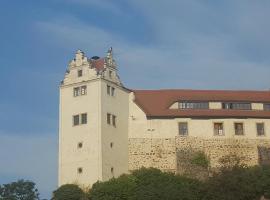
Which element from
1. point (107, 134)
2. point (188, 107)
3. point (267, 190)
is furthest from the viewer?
point (188, 107)

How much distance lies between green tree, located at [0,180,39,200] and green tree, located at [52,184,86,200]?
3024 cm

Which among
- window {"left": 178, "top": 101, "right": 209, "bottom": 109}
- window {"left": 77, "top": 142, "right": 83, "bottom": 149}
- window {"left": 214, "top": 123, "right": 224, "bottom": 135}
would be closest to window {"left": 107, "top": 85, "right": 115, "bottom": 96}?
window {"left": 77, "top": 142, "right": 83, "bottom": 149}

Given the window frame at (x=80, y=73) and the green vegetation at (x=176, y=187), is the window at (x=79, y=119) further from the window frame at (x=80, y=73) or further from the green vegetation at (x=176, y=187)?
the green vegetation at (x=176, y=187)

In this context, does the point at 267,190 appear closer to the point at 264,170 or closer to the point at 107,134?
the point at 264,170

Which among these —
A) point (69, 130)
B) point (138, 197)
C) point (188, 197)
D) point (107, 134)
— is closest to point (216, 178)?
point (188, 197)

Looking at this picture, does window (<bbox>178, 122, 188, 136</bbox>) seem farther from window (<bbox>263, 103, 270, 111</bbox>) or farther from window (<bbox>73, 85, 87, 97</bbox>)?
window (<bbox>73, 85, 87, 97</bbox>)

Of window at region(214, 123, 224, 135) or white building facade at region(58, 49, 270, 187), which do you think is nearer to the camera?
white building facade at region(58, 49, 270, 187)

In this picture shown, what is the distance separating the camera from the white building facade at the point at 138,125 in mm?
57656

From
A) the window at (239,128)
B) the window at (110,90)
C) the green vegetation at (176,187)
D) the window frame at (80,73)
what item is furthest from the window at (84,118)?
the window at (239,128)

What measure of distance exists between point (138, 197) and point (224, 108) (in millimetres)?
15612

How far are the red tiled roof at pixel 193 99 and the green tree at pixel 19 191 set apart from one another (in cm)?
2916

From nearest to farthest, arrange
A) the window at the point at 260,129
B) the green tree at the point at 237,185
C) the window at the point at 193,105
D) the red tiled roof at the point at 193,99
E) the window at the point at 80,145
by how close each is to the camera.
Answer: the green tree at the point at 237,185
the window at the point at 80,145
the red tiled roof at the point at 193,99
the window at the point at 260,129
the window at the point at 193,105

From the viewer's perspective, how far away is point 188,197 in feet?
172

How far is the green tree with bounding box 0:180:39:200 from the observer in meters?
84.4
